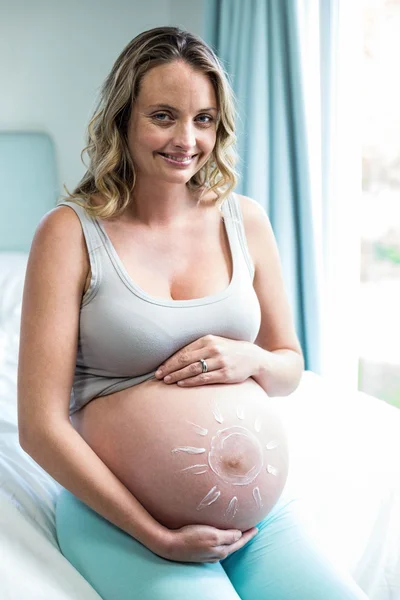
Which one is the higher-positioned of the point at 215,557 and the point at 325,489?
the point at 215,557

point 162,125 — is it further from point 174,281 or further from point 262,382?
point 262,382

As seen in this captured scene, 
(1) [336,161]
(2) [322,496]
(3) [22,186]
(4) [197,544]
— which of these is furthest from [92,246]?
(3) [22,186]

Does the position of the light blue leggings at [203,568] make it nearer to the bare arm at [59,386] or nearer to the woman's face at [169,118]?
the bare arm at [59,386]

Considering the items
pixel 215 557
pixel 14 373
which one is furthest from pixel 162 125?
pixel 14 373

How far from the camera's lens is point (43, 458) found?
118cm

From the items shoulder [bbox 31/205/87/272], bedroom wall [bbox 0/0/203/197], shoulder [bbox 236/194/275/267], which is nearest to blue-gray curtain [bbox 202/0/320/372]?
bedroom wall [bbox 0/0/203/197]

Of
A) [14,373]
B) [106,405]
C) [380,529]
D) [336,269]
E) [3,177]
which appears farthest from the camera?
[3,177]

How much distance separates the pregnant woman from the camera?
113 cm

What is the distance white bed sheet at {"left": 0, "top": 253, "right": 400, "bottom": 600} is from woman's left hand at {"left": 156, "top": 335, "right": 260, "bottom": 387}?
0.26m

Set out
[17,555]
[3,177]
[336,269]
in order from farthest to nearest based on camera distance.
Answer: [3,177] → [336,269] → [17,555]

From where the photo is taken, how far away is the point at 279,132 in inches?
101

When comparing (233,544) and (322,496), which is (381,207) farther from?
(233,544)

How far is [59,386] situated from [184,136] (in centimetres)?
47

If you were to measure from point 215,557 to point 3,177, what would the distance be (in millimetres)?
2009
